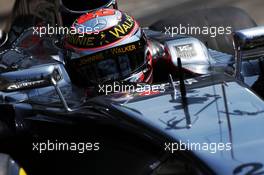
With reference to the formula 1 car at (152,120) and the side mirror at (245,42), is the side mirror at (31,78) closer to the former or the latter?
the formula 1 car at (152,120)

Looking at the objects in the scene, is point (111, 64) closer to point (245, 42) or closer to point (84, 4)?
point (245, 42)

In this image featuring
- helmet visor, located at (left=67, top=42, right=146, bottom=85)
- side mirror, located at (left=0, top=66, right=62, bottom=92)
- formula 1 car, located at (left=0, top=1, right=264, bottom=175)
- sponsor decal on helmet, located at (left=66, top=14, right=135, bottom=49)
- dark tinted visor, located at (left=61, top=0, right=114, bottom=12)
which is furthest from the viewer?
dark tinted visor, located at (left=61, top=0, right=114, bottom=12)

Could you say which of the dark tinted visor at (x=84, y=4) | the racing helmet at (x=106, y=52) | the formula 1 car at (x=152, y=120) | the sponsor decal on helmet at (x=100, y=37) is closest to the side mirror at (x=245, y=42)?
the formula 1 car at (x=152, y=120)

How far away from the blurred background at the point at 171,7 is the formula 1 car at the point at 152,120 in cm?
360

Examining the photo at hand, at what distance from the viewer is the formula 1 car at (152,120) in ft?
9.37

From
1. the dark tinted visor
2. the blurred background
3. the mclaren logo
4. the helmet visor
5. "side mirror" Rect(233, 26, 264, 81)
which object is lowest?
the blurred background

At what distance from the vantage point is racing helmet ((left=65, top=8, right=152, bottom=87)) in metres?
3.95

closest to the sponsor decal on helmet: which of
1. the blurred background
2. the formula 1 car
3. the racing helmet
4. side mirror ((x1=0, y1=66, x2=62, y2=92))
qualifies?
the racing helmet

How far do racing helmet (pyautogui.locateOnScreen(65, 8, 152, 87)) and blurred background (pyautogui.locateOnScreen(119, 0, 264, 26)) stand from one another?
154 inches

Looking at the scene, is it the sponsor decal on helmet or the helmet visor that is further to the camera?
the sponsor decal on helmet

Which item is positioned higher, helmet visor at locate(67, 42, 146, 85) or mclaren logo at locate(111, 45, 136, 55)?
mclaren logo at locate(111, 45, 136, 55)

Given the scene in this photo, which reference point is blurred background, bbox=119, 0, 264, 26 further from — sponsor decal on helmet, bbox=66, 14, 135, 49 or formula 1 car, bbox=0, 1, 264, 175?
sponsor decal on helmet, bbox=66, 14, 135, 49

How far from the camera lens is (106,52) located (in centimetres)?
397

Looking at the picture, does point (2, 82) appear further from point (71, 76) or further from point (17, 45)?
point (17, 45)
